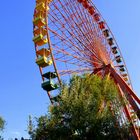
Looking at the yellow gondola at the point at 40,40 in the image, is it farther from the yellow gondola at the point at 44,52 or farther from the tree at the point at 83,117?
the tree at the point at 83,117

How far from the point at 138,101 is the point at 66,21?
842 centimetres

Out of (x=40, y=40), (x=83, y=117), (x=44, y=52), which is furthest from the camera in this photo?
(x=40, y=40)

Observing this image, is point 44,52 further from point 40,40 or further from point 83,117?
point 83,117

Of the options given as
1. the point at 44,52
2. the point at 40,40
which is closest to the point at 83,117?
the point at 44,52

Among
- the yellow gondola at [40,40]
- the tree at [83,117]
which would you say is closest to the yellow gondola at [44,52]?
the yellow gondola at [40,40]

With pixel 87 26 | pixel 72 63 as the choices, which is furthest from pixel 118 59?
pixel 72 63

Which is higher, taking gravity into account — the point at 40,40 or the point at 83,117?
the point at 40,40

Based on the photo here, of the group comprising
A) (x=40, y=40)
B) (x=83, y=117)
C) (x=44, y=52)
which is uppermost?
(x=40, y=40)

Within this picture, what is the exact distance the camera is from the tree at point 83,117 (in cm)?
1841

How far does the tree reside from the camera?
1841 cm

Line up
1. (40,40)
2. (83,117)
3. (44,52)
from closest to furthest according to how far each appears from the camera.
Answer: (83,117) → (44,52) → (40,40)

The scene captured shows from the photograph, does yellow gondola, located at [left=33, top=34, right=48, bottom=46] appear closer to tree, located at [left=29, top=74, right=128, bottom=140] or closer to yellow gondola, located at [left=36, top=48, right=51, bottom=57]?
yellow gondola, located at [left=36, top=48, right=51, bottom=57]

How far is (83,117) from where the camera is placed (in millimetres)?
18594

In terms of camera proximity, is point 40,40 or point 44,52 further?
point 40,40
